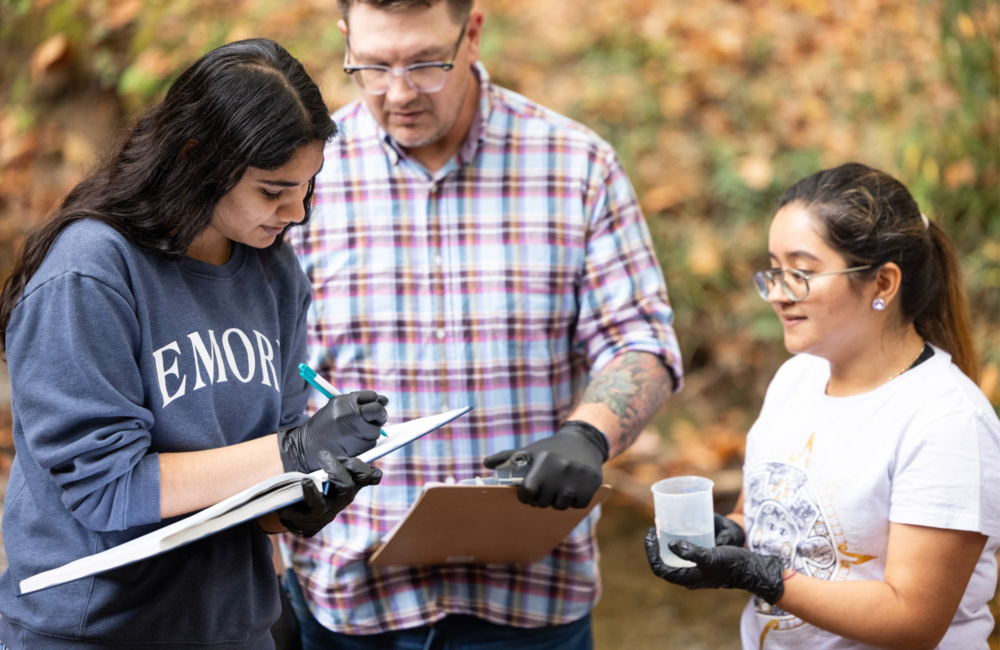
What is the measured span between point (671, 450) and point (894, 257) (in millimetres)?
2989

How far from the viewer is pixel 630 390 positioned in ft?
6.64

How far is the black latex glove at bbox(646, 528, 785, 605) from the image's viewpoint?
1683mm

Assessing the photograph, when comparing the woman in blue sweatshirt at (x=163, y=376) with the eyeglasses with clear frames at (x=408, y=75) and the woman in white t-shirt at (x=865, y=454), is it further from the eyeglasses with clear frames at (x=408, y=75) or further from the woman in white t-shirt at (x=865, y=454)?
the woman in white t-shirt at (x=865, y=454)

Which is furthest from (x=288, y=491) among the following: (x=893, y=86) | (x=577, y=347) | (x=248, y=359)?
(x=893, y=86)

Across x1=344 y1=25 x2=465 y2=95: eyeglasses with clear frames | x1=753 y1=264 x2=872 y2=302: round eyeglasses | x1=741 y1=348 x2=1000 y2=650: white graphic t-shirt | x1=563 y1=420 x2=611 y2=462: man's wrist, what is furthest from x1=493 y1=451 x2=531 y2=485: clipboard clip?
x1=344 y1=25 x2=465 y2=95: eyeglasses with clear frames

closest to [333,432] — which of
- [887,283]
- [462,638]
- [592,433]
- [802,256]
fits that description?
[592,433]

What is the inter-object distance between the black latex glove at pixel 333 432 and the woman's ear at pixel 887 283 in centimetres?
103

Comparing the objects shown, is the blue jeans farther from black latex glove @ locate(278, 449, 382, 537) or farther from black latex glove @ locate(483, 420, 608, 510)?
black latex glove @ locate(278, 449, 382, 537)

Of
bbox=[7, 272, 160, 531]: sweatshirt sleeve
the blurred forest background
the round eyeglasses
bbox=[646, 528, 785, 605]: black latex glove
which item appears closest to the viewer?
bbox=[7, 272, 160, 531]: sweatshirt sleeve

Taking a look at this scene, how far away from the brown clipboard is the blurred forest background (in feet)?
7.46

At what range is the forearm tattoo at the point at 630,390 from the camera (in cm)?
199

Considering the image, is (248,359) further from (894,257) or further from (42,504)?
(894,257)

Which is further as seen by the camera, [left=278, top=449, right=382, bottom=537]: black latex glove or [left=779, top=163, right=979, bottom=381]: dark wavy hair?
[left=779, top=163, right=979, bottom=381]: dark wavy hair

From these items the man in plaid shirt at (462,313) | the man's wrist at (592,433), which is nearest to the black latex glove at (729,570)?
the man's wrist at (592,433)
